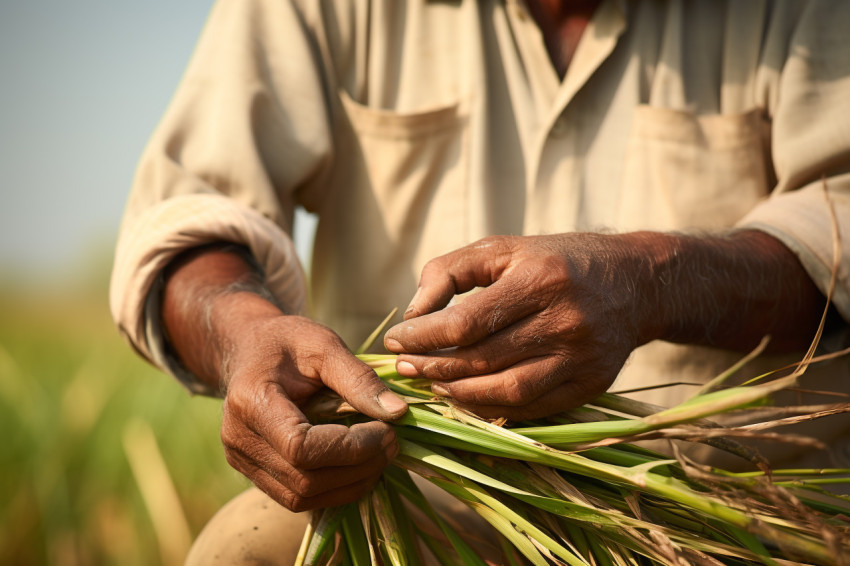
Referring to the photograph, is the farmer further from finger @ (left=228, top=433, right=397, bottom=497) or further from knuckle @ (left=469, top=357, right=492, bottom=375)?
knuckle @ (left=469, top=357, right=492, bottom=375)

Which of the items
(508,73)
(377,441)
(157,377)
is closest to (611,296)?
(377,441)

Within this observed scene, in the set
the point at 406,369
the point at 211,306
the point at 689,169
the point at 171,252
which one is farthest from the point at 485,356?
the point at 689,169

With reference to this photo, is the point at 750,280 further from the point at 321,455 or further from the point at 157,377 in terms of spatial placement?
the point at 157,377

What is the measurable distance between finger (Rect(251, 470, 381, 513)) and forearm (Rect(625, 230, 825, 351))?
0.59 metres

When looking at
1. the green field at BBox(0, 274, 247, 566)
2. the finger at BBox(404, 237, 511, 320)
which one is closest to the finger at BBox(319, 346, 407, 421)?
the finger at BBox(404, 237, 511, 320)

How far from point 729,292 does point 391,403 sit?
826 millimetres

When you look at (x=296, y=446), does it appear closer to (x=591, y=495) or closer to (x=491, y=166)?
(x=591, y=495)

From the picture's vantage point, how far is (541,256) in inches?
40.9

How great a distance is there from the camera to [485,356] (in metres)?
1.02

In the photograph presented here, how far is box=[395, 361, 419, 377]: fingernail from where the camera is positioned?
40.9 inches

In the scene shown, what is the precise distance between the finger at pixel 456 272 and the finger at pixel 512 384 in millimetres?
131

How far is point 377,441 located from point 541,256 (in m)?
0.38

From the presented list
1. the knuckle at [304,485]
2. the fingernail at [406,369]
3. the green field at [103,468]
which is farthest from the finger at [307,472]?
the green field at [103,468]

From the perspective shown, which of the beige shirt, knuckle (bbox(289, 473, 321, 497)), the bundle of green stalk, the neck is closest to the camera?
the bundle of green stalk
